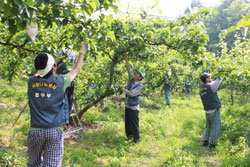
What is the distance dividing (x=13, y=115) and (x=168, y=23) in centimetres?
507

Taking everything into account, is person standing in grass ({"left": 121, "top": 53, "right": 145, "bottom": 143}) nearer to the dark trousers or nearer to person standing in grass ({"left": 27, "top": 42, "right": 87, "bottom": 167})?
the dark trousers

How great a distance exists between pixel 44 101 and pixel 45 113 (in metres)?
0.13

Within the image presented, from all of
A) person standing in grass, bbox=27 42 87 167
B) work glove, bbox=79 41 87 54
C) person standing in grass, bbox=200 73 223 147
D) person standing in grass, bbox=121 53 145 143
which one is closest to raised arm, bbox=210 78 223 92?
person standing in grass, bbox=200 73 223 147

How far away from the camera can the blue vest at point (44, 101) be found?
2377mm

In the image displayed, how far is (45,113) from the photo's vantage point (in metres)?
2.39

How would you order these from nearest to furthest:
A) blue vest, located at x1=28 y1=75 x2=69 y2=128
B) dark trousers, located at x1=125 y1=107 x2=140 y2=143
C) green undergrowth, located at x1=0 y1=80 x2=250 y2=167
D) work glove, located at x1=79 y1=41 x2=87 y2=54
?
blue vest, located at x1=28 y1=75 x2=69 y2=128 < work glove, located at x1=79 y1=41 x2=87 y2=54 < green undergrowth, located at x1=0 y1=80 x2=250 y2=167 < dark trousers, located at x1=125 y1=107 x2=140 y2=143

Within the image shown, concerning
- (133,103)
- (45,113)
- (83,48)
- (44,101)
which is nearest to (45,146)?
(45,113)

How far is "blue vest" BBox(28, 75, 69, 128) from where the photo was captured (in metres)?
2.38

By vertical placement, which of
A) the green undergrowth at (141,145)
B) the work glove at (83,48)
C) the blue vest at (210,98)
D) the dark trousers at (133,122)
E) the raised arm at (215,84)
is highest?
the work glove at (83,48)

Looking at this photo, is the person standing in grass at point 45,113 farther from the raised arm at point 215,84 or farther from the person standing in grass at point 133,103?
the raised arm at point 215,84

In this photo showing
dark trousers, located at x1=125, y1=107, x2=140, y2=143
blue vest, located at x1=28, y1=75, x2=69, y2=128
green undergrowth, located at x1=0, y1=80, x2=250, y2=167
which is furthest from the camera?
dark trousers, located at x1=125, y1=107, x2=140, y2=143

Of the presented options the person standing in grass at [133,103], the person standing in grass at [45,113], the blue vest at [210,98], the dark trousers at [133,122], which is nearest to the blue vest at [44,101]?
the person standing in grass at [45,113]

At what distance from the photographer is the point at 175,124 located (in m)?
7.52

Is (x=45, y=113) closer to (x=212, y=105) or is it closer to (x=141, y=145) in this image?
(x=141, y=145)
